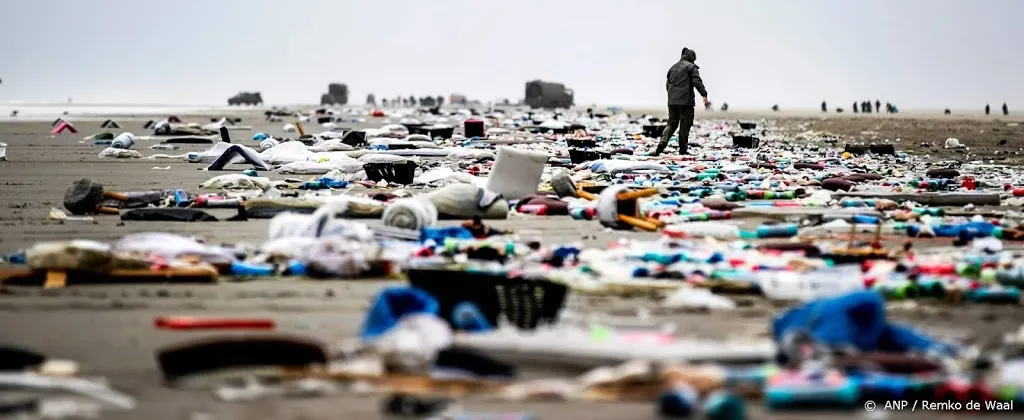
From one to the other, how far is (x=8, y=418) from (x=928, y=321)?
3598mm

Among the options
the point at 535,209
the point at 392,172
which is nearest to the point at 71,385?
the point at 535,209

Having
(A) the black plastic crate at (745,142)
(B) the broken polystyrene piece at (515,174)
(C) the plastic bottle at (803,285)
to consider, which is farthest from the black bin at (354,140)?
(C) the plastic bottle at (803,285)

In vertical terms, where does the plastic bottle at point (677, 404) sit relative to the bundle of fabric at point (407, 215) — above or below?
below

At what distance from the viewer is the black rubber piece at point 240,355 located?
429 cm

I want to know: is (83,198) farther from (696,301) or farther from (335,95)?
(335,95)

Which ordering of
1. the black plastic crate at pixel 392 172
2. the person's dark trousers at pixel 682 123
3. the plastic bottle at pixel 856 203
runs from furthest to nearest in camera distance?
the person's dark trousers at pixel 682 123 < the black plastic crate at pixel 392 172 < the plastic bottle at pixel 856 203

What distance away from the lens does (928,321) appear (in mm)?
5406

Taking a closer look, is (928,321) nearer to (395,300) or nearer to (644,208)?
(395,300)

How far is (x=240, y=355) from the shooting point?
14.4 ft

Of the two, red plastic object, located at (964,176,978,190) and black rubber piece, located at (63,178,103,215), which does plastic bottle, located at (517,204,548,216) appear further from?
red plastic object, located at (964,176,978,190)

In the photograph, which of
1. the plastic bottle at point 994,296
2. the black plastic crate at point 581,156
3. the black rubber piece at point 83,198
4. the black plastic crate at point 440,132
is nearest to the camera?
the plastic bottle at point 994,296

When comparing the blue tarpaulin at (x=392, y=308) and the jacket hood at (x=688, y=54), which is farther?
the jacket hood at (x=688, y=54)

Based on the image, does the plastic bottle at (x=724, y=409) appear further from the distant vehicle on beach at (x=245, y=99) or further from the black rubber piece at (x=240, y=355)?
the distant vehicle on beach at (x=245, y=99)

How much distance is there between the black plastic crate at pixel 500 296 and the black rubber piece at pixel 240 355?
74 cm
